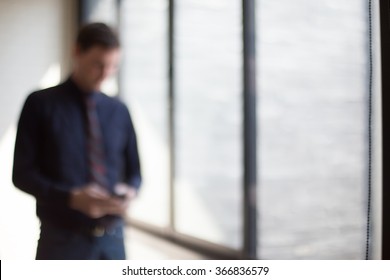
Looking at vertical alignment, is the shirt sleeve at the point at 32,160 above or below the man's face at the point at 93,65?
below

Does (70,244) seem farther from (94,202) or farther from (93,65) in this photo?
(93,65)

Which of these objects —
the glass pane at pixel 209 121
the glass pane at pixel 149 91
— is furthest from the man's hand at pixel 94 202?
the glass pane at pixel 149 91

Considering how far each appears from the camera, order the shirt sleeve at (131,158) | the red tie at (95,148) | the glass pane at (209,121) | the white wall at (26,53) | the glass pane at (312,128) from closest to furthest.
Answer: the red tie at (95,148) < the shirt sleeve at (131,158) < the glass pane at (312,128) < the glass pane at (209,121) < the white wall at (26,53)

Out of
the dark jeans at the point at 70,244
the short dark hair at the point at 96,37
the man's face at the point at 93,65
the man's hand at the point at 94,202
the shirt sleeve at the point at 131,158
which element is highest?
the short dark hair at the point at 96,37

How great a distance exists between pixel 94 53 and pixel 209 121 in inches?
62.8

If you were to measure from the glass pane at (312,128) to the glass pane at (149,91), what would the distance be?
109 cm

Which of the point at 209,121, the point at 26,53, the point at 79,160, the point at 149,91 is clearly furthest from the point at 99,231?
the point at 26,53

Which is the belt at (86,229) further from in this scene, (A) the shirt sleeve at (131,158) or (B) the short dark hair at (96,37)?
(B) the short dark hair at (96,37)

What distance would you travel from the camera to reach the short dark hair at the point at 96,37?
1.27 metres

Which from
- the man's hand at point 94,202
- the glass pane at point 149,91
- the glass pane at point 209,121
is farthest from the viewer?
the glass pane at point 149,91

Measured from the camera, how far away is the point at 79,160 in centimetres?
123

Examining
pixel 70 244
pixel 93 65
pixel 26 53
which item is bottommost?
pixel 70 244

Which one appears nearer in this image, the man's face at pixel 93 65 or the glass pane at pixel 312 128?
the man's face at pixel 93 65
